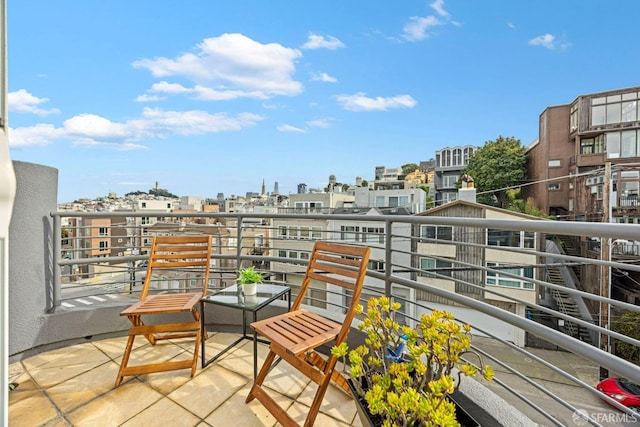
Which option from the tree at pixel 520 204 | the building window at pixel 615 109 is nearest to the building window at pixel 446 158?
the tree at pixel 520 204

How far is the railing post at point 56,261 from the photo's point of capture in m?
2.68

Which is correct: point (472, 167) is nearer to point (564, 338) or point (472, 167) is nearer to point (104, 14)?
point (104, 14)

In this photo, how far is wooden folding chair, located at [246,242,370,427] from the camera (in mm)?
1596

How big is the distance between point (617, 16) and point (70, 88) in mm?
53819

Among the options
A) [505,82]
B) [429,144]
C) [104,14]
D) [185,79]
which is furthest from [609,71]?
[104,14]

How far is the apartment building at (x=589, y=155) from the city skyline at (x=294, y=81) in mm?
6826

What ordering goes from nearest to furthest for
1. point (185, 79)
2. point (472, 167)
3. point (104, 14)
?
point (104, 14), point (185, 79), point (472, 167)

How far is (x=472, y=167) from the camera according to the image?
3152 centimetres

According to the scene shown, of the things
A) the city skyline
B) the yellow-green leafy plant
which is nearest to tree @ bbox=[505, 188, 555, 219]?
the city skyline

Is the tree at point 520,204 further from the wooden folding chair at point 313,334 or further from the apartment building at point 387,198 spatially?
the wooden folding chair at point 313,334

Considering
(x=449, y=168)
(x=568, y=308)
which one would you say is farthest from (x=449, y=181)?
(x=568, y=308)

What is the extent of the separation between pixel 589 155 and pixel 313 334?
28591 millimetres

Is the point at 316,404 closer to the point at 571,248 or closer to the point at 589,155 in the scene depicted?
the point at 571,248

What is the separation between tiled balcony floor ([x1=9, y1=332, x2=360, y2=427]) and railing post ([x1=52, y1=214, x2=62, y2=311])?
1.49ft
